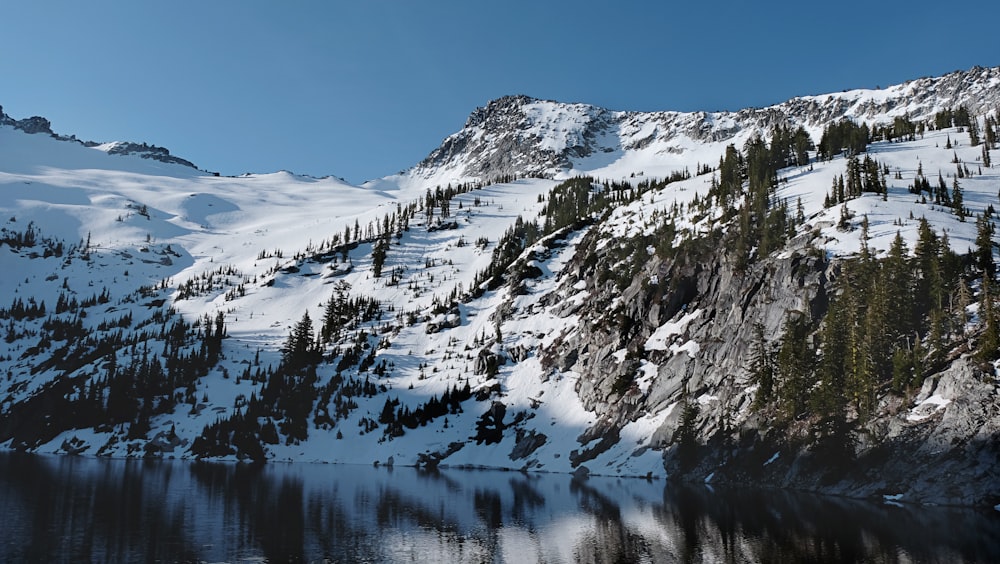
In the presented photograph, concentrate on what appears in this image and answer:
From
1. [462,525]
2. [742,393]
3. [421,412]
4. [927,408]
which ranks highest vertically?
[742,393]

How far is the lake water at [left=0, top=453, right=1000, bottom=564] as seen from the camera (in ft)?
151

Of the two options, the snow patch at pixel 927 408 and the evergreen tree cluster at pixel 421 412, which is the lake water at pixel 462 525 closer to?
the snow patch at pixel 927 408

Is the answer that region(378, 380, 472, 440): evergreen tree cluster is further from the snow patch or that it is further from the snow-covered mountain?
the snow patch

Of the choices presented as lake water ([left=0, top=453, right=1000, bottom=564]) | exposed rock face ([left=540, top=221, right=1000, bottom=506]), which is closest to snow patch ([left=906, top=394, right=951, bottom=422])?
exposed rock face ([left=540, top=221, right=1000, bottom=506])

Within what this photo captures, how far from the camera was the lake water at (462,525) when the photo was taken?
4603 centimetres

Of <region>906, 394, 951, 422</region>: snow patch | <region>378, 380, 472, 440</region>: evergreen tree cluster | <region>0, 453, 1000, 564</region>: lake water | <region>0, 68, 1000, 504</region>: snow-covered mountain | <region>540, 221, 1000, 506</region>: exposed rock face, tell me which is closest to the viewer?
<region>0, 453, 1000, 564</region>: lake water

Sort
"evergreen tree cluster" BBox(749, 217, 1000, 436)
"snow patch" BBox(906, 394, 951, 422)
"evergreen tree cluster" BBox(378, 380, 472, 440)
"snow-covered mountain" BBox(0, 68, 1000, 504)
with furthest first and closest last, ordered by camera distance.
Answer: "evergreen tree cluster" BBox(378, 380, 472, 440) → "evergreen tree cluster" BBox(749, 217, 1000, 436) → "snow-covered mountain" BBox(0, 68, 1000, 504) → "snow patch" BBox(906, 394, 951, 422)

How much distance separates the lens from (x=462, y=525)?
6138 centimetres

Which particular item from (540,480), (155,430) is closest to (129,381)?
(155,430)

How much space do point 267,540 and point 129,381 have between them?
525ft

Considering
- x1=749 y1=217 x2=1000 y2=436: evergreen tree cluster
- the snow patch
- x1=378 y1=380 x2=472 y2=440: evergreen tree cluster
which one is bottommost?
x1=378 y1=380 x2=472 y2=440: evergreen tree cluster

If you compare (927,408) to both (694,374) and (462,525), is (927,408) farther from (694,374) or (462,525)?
(462,525)

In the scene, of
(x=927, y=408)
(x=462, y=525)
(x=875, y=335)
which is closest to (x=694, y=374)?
(x=875, y=335)

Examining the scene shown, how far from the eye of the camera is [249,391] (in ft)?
593
